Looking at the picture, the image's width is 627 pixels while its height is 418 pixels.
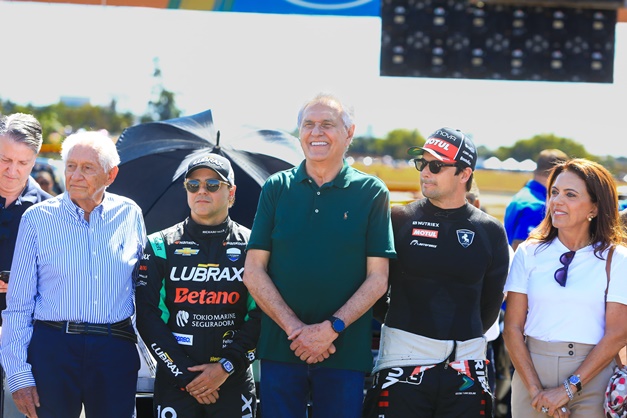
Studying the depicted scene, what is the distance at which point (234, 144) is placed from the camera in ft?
18.1

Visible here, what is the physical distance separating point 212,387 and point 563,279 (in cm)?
172

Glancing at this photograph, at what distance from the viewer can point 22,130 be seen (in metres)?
3.88

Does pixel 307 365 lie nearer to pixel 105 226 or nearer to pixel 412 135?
pixel 105 226

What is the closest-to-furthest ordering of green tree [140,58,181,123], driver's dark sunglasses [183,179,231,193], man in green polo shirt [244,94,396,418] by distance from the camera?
man in green polo shirt [244,94,396,418] → driver's dark sunglasses [183,179,231,193] → green tree [140,58,181,123]

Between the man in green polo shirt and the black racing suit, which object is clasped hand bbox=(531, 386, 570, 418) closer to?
the man in green polo shirt

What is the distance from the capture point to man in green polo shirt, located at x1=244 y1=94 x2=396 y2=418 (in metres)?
3.37

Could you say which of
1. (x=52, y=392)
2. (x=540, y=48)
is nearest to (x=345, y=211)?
(x=52, y=392)

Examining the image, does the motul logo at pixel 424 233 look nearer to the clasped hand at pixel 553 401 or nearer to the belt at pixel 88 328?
the clasped hand at pixel 553 401

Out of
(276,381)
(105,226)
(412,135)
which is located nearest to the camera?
(276,381)

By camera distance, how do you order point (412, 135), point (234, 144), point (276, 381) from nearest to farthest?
point (276, 381), point (234, 144), point (412, 135)

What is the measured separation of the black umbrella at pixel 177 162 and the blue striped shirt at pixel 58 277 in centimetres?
134

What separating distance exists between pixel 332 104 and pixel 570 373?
65.2 inches

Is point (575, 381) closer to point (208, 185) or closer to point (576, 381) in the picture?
point (576, 381)

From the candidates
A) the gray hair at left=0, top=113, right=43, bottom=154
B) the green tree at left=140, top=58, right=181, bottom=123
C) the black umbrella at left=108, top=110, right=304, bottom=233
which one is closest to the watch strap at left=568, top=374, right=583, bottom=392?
the black umbrella at left=108, top=110, right=304, bottom=233
